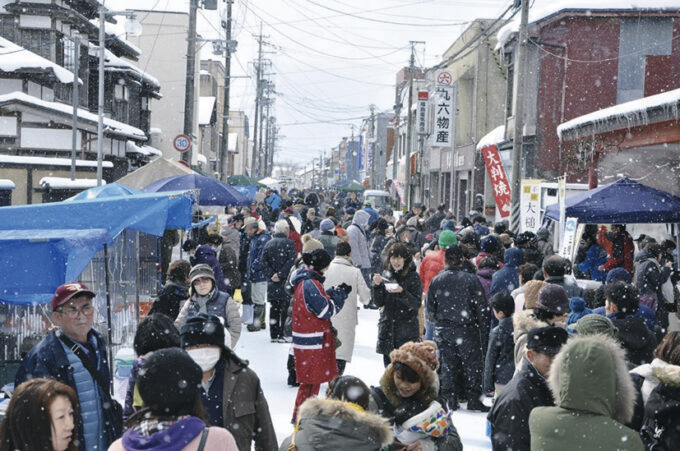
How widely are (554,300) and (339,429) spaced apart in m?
2.80

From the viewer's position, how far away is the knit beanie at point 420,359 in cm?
397

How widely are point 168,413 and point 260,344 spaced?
870 cm

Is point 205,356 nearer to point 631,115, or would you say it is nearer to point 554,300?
point 554,300

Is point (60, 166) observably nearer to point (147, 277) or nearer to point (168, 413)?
point (147, 277)

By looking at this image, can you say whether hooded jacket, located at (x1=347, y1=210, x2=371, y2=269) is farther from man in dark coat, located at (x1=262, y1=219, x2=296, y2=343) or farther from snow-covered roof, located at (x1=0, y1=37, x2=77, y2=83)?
snow-covered roof, located at (x1=0, y1=37, x2=77, y2=83)

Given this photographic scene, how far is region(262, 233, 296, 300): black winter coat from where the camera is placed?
36.0ft

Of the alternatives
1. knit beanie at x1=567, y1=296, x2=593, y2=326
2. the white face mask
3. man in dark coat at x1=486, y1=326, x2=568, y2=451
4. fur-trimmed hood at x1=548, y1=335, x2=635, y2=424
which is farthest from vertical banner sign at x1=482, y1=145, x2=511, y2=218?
fur-trimmed hood at x1=548, y1=335, x2=635, y2=424

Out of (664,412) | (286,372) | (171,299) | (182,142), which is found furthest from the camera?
(182,142)

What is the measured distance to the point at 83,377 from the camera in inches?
167

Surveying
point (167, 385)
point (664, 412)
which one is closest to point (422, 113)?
point (664, 412)

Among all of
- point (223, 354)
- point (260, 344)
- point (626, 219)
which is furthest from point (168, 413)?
point (626, 219)

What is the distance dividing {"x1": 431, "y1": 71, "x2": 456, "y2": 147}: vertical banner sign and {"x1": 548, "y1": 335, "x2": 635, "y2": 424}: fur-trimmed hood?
27442mm

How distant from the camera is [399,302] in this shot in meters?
8.31

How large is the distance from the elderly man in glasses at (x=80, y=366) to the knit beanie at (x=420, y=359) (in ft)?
5.66
